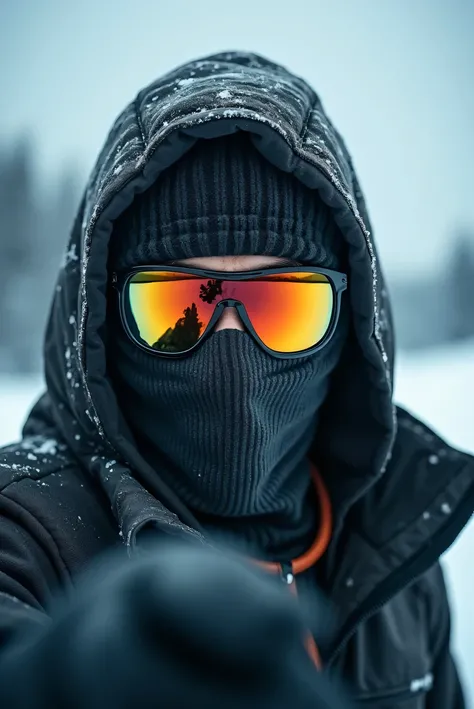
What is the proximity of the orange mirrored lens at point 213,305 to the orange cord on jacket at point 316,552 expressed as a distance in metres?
0.45

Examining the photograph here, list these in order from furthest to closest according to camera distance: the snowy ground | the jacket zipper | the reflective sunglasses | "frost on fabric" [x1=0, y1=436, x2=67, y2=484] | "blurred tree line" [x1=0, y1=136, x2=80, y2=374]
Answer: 1. "blurred tree line" [x1=0, y1=136, x2=80, y2=374]
2. the snowy ground
3. the jacket zipper
4. the reflective sunglasses
5. "frost on fabric" [x1=0, y1=436, x2=67, y2=484]

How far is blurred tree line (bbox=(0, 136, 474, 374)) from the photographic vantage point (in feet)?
64.6

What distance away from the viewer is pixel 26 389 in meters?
8.95

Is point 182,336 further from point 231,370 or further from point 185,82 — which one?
point 185,82

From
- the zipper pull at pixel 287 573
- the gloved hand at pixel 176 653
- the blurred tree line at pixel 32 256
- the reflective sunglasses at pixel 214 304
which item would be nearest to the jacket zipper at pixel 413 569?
the zipper pull at pixel 287 573

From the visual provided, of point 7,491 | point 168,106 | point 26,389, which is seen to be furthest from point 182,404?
point 26,389

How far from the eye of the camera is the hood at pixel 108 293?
46.9 inches

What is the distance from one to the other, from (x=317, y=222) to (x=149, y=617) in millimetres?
1040

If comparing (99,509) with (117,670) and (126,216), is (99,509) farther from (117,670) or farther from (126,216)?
(117,670)

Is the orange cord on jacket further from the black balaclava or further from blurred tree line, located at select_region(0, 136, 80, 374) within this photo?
blurred tree line, located at select_region(0, 136, 80, 374)

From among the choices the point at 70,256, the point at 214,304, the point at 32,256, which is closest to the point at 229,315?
the point at 214,304

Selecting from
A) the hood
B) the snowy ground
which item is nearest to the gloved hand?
the hood

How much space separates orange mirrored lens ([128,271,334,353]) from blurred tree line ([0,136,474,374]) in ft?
58.5

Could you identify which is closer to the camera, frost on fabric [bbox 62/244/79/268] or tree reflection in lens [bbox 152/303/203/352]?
tree reflection in lens [bbox 152/303/203/352]
